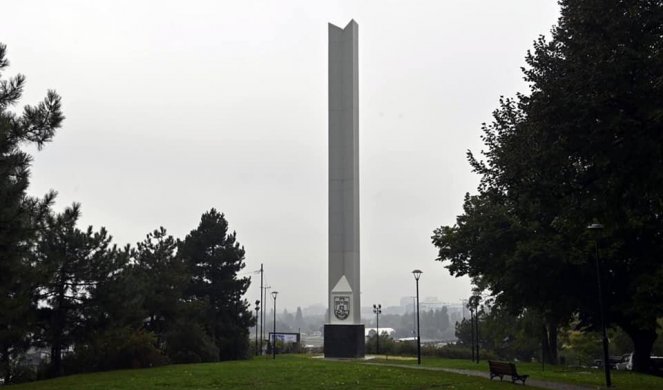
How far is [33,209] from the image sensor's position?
17891 millimetres

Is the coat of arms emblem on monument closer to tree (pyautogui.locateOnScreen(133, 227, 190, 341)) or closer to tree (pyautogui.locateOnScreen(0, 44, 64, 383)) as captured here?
tree (pyautogui.locateOnScreen(133, 227, 190, 341))

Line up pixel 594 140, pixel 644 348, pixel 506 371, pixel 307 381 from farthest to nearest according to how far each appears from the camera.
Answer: pixel 644 348 → pixel 506 371 → pixel 307 381 → pixel 594 140

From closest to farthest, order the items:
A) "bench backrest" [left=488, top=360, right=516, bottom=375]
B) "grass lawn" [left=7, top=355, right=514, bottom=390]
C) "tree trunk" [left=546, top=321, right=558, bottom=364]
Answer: "grass lawn" [left=7, top=355, right=514, bottom=390]
"bench backrest" [left=488, top=360, right=516, bottom=375]
"tree trunk" [left=546, top=321, right=558, bottom=364]

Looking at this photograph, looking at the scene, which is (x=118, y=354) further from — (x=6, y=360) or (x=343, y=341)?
(x=343, y=341)

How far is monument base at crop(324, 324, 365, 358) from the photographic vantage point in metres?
39.7

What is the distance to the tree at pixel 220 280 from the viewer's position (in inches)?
1966

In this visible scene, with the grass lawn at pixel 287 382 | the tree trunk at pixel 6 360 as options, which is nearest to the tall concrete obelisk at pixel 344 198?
the grass lawn at pixel 287 382

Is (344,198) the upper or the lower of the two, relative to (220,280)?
upper

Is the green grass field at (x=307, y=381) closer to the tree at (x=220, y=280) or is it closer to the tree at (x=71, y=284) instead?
the tree at (x=71, y=284)

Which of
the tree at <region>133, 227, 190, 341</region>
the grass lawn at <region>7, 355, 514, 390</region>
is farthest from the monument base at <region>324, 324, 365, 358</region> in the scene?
the grass lawn at <region>7, 355, 514, 390</region>

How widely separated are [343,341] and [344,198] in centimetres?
885

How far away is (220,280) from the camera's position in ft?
167

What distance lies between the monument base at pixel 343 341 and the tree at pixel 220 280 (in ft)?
39.5

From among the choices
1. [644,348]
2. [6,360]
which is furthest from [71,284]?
[644,348]
